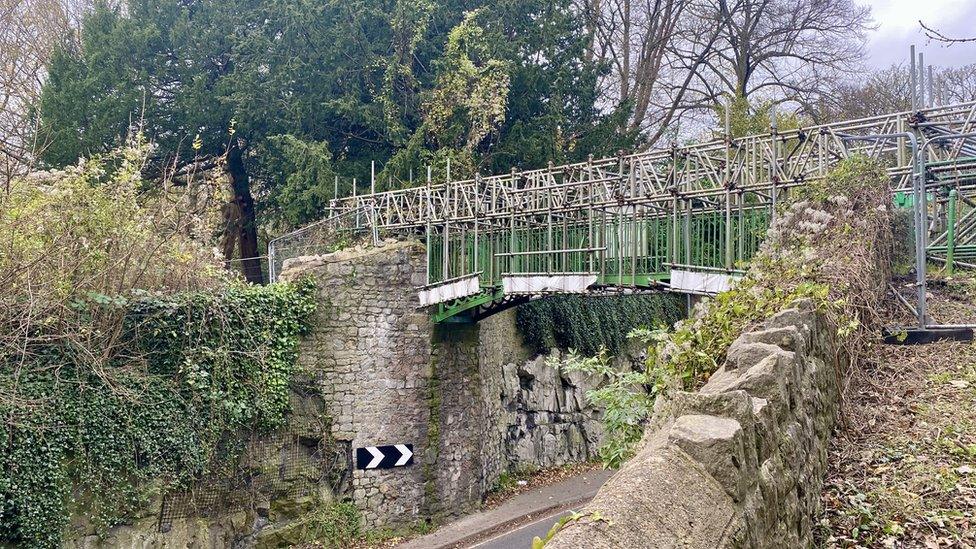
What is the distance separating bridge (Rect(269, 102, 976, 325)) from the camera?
1138cm

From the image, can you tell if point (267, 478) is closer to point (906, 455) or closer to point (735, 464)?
point (906, 455)

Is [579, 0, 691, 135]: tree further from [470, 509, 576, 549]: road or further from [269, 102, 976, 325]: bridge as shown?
[470, 509, 576, 549]: road

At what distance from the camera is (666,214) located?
1410 cm

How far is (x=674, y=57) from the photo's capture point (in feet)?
94.8

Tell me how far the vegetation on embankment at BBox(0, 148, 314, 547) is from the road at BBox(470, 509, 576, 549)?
13.7 feet

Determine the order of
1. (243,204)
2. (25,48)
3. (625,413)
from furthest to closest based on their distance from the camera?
(243,204), (25,48), (625,413)

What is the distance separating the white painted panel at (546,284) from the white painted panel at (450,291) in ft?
1.78

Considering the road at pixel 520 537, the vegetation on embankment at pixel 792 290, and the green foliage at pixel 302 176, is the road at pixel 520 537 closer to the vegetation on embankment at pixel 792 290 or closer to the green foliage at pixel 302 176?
the vegetation on embankment at pixel 792 290

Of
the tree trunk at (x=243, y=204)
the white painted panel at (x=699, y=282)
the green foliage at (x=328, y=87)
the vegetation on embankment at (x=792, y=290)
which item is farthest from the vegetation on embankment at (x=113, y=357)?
the tree trunk at (x=243, y=204)

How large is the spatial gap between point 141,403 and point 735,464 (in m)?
10.6

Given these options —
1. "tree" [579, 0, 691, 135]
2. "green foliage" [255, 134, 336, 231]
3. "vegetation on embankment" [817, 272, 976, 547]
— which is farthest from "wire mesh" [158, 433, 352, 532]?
"tree" [579, 0, 691, 135]

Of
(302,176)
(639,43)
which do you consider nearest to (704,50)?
(639,43)

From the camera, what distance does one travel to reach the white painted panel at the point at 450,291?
14.7m

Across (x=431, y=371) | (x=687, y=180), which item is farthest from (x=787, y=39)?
(x=431, y=371)
